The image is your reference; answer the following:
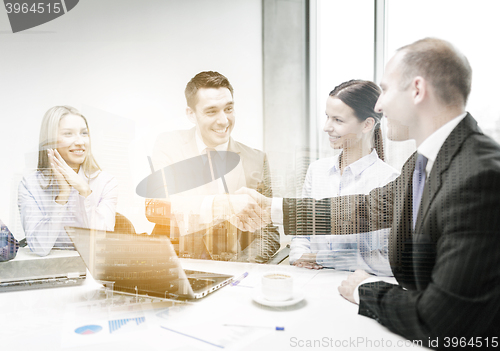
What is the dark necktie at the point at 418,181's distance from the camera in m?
0.71

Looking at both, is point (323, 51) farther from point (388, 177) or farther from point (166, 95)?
point (166, 95)

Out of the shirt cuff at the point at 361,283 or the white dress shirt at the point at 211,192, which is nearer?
the shirt cuff at the point at 361,283

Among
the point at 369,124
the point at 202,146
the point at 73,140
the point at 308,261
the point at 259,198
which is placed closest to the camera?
the point at 369,124

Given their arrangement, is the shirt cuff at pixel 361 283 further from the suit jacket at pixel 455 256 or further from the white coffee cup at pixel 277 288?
the white coffee cup at pixel 277 288

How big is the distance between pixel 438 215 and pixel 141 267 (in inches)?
30.8

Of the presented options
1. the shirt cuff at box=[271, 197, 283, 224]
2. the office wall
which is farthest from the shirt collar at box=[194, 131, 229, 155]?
the shirt cuff at box=[271, 197, 283, 224]

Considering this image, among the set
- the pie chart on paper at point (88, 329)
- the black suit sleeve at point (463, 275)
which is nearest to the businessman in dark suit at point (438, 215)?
the black suit sleeve at point (463, 275)

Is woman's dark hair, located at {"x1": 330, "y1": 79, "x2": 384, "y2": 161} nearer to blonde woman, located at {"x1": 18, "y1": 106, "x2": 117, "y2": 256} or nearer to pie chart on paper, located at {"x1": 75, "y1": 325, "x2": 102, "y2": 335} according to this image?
pie chart on paper, located at {"x1": 75, "y1": 325, "x2": 102, "y2": 335}

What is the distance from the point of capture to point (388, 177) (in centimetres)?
89

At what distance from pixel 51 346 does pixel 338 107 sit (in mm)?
1062

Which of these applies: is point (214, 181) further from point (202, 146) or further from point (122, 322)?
point (122, 322)

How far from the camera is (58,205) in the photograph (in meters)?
1.39

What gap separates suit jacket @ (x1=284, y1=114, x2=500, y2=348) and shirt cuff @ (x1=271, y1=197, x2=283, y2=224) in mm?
450

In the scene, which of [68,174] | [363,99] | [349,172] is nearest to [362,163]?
[349,172]
